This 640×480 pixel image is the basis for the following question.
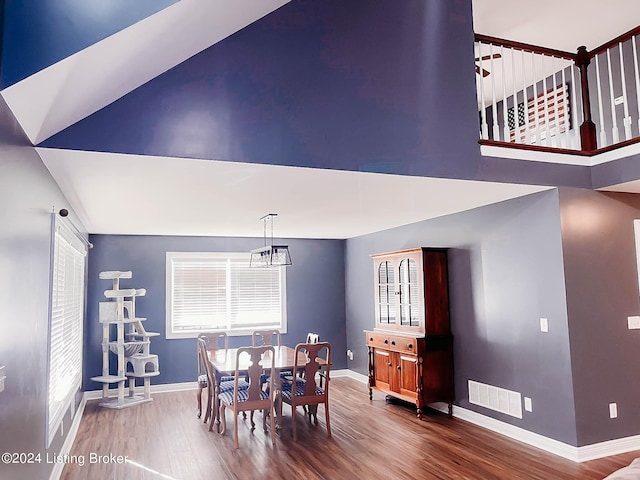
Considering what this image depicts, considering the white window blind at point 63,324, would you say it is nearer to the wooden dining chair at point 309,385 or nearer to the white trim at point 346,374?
the wooden dining chair at point 309,385

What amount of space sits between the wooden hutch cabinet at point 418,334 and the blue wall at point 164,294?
2.15 meters

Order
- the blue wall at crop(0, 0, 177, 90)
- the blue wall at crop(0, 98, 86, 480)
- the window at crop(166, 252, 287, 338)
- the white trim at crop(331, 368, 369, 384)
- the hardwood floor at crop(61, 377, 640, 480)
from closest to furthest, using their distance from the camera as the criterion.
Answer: the blue wall at crop(0, 0, 177, 90) → the blue wall at crop(0, 98, 86, 480) → the hardwood floor at crop(61, 377, 640, 480) → the window at crop(166, 252, 287, 338) → the white trim at crop(331, 368, 369, 384)

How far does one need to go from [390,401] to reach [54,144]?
494 cm

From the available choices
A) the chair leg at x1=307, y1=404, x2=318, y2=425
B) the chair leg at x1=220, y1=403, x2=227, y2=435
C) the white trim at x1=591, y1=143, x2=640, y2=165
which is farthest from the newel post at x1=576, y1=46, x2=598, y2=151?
the chair leg at x1=220, y1=403, x2=227, y2=435

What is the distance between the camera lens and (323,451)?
435 cm

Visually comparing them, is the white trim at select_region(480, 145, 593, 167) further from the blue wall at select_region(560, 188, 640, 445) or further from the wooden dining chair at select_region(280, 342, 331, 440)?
the wooden dining chair at select_region(280, 342, 331, 440)

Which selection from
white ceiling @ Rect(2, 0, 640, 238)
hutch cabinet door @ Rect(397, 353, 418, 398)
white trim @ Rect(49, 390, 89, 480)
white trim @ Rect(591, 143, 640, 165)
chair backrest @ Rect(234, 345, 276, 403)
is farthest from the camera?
hutch cabinet door @ Rect(397, 353, 418, 398)

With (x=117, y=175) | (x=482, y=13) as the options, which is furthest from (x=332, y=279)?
(x=117, y=175)

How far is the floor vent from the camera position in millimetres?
4620

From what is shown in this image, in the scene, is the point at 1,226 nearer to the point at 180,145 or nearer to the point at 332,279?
the point at 180,145

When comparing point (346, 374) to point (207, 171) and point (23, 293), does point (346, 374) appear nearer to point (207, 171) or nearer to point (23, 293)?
point (207, 171)

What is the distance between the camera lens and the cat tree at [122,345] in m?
6.23

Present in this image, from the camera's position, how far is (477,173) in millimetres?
3988

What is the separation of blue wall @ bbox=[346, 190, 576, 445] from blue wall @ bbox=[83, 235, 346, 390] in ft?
8.19
